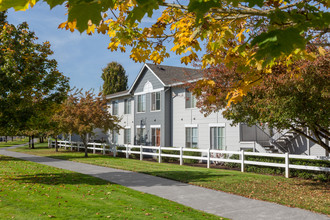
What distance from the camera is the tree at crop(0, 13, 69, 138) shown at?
47.8 feet

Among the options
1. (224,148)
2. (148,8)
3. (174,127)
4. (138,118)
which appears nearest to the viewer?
(148,8)

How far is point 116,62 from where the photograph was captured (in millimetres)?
69125

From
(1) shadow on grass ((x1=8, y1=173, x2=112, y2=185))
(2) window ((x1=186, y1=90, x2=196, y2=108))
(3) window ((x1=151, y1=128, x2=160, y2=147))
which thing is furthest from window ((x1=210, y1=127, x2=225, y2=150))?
(1) shadow on grass ((x1=8, y1=173, x2=112, y2=185))

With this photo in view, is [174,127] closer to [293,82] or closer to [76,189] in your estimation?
[76,189]

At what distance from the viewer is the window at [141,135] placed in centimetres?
3231

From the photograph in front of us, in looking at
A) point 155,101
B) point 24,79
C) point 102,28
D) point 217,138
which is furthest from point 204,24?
point 155,101

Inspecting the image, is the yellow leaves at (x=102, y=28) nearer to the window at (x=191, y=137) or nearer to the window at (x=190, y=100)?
the window at (x=190, y=100)

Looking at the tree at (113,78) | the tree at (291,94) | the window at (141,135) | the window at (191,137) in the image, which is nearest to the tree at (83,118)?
the window at (141,135)

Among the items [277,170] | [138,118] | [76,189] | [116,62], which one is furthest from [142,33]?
[116,62]

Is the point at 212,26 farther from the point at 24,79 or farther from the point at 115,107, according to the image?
the point at 115,107

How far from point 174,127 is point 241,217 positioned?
20.5m

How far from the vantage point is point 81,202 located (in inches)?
389

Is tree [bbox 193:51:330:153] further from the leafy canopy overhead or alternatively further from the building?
the building

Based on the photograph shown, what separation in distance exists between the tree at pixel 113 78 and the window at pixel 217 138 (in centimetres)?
4426
